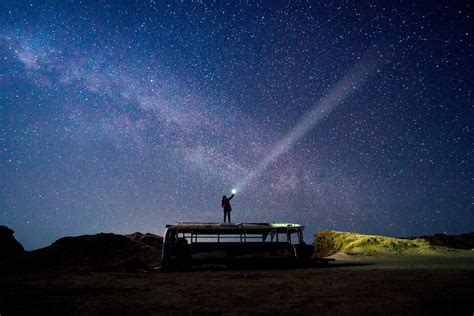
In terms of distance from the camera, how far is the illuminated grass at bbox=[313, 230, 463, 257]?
22369 mm

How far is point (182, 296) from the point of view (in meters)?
6.17

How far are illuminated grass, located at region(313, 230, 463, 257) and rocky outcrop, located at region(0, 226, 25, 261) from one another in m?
32.6

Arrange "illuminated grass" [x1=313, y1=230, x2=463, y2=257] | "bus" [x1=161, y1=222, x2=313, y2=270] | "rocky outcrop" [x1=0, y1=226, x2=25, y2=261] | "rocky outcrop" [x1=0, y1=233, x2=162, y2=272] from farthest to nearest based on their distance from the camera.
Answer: "rocky outcrop" [x1=0, y1=226, x2=25, y2=261] → "rocky outcrop" [x1=0, y1=233, x2=162, y2=272] → "illuminated grass" [x1=313, y1=230, x2=463, y2=257] → "bus" [x1=161, y1=222, x2=313, y2=270]

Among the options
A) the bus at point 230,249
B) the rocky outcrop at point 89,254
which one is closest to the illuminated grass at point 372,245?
the bus at point 230,249

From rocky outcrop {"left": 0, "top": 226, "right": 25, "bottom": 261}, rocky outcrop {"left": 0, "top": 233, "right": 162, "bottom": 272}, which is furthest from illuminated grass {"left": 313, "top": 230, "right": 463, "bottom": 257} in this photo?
rocky outcrop {"left": 0, "top": 226, "right": 25, "bottom": 261}

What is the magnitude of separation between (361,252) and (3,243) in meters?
36.9

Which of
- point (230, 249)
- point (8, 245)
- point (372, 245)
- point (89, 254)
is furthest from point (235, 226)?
point (8, 245)

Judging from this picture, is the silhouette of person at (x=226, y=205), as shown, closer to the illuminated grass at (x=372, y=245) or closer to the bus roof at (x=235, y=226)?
the bus roof at (x=235, y=226)

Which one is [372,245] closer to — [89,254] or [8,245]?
[89,254]

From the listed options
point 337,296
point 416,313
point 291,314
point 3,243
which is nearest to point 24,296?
point 291,314

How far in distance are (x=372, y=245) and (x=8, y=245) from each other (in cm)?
3771

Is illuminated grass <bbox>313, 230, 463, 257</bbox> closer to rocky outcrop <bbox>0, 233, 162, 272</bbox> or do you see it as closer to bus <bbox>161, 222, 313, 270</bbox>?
bus <bbox>161, 222, 313, 270</bbox>

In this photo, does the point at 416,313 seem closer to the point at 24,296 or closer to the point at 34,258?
the point at 24,296

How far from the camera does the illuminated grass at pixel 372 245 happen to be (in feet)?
73.4
